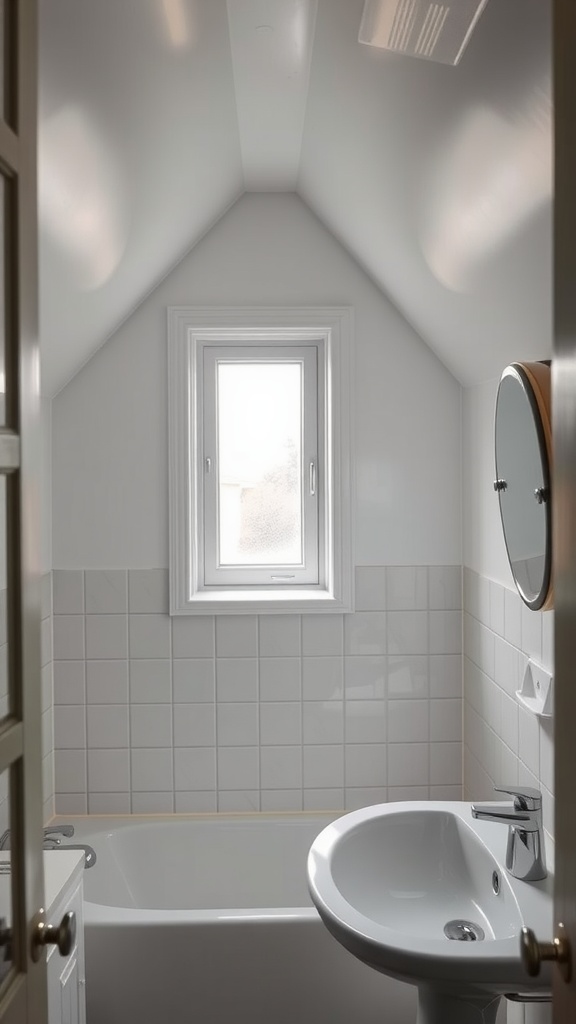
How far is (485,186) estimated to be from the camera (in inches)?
64.1

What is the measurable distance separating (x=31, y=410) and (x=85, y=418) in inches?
74.3

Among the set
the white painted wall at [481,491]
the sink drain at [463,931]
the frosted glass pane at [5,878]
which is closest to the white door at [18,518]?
the frosted glass pane at [5,878]

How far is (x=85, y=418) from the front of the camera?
287 cm

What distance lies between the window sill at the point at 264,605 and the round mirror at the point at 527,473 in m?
1.01

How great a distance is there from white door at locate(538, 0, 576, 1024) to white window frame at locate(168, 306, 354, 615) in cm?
193

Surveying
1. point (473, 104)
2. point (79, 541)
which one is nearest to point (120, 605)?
point (79, 541)

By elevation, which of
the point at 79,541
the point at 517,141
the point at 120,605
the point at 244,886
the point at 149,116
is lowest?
the point at 244,886

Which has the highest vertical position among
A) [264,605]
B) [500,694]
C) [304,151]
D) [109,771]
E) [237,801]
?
[304,151]

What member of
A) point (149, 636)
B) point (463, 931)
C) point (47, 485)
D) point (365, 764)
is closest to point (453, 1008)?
point (463, 931)

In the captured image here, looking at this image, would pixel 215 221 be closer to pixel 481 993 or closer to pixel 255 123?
pixel 255 123

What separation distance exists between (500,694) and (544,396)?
1.11 metres

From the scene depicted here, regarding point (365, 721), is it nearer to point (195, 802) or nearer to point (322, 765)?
point (322, 765)

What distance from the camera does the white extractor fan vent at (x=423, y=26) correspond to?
130 centimetres

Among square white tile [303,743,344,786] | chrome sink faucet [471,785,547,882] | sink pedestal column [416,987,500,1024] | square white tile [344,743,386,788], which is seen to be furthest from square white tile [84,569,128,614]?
sink pedestal column [416,987,500,1024]
